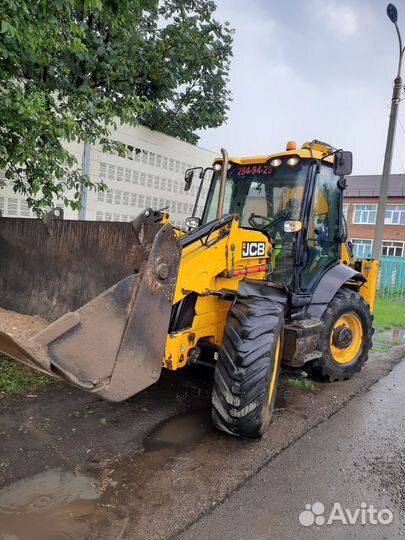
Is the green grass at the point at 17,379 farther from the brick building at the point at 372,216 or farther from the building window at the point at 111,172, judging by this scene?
the brick building at the point at 372,216

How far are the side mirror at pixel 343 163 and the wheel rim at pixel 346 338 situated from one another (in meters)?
1.67

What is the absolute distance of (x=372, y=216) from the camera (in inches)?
1329

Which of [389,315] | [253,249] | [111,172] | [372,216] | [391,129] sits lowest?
[389,315]

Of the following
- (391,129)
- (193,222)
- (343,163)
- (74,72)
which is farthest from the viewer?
(391,129)

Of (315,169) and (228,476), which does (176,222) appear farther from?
(228,476)

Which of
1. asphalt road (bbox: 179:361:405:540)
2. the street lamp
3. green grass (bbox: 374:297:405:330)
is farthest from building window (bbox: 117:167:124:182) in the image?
Result: the street lamp

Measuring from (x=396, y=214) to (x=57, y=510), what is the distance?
3456 cm

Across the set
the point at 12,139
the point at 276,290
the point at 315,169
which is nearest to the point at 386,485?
the point at 276,290

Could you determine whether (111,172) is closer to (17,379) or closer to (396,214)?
(17,379)

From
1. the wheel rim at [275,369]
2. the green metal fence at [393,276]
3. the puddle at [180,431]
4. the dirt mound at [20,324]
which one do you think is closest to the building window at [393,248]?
the green metal fence at [393,276]

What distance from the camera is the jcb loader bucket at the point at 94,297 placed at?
7.88 feet

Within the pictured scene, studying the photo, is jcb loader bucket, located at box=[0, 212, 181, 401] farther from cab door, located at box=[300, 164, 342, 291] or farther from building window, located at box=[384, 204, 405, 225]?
building window, located at box=[384, 204, 405, 225]

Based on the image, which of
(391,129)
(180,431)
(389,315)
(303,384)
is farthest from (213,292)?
(391,129)

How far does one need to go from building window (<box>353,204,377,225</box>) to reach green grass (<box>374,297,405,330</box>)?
22348 mm
